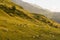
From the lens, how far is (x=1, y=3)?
3462 inches

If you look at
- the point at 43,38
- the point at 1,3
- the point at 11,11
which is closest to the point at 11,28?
the point at 43,38

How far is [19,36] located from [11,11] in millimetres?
29176

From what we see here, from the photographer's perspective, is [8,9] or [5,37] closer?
[5,37]

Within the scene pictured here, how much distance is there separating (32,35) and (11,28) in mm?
6229

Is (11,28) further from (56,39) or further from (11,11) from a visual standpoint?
(11,11)

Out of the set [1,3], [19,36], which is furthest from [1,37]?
[1,3]

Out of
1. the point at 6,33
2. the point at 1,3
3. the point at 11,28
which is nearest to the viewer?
the point at 6,33

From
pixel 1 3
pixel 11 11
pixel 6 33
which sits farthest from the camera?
pixel 1 3

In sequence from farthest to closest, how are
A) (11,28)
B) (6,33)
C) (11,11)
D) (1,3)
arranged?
1. (1,3)
2. (11,11)
3. (11,28)
4. (6,33)

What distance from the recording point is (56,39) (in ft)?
181

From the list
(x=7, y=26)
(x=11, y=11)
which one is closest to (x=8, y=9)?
(x=11, y=11)

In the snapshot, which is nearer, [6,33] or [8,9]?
[6,33]

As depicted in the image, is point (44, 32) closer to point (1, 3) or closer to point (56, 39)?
point (56, 39)

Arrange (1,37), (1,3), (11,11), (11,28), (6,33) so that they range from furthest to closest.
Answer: (1,3), (11,11), (11,28), (6,33), (1,37)
